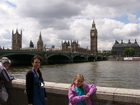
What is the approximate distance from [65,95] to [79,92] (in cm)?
78

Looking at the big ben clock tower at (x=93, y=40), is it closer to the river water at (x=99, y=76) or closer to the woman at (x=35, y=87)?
the river water at (x=99, y=76)

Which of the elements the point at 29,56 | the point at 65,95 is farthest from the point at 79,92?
the point at 29,56

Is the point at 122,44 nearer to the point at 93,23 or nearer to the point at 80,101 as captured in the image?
the point at 93,23

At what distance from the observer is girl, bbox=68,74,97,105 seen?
333 cm

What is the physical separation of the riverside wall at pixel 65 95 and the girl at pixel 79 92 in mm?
281

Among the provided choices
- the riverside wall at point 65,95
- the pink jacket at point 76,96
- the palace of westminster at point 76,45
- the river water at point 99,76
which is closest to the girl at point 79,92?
the pink jacket at point 76,96

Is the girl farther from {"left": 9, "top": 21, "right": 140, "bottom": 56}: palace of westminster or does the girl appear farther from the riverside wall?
{"left": 9, "top": 21, "right": 140, "bottom": 56}: palace of westminster

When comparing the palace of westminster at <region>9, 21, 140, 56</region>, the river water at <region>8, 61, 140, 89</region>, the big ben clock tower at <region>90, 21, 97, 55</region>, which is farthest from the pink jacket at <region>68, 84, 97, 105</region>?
the big ben clock tower at <region>90, 21, 97, 55</region>

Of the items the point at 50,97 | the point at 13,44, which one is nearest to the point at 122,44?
the point at 13,44

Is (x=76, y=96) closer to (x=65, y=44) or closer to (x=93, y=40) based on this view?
(x=65, y=44)

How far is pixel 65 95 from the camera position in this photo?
4.12 meters

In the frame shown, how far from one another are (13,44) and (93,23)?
76.7 meters

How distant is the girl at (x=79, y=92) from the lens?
10.9 ft

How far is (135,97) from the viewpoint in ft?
10.9
